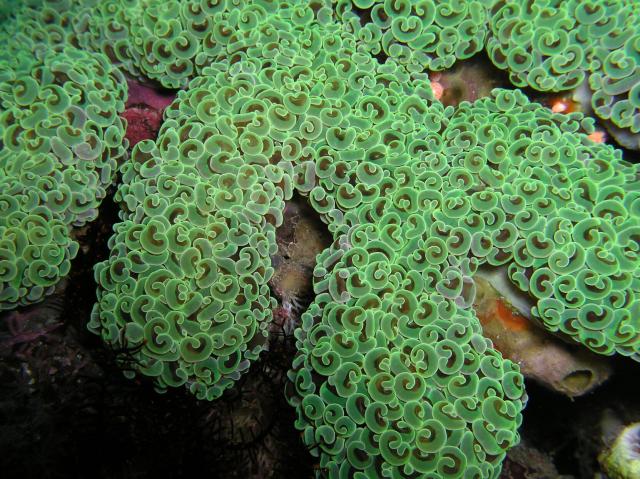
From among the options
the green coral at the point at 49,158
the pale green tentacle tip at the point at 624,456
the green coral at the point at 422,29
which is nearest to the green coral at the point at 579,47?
the green coral at the point at 422,29

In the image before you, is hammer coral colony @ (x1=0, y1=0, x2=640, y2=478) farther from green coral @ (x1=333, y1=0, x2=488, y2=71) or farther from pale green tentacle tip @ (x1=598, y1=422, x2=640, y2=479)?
pale green tentacle tip @ (x1=598, y1=422, x2=640, y2=479)

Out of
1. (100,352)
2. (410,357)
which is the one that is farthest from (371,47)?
(100,352)

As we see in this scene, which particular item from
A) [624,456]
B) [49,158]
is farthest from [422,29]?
[624,456]

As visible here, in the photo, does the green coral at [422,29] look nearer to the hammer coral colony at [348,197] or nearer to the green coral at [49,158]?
the hammer coral colony at [348,197]

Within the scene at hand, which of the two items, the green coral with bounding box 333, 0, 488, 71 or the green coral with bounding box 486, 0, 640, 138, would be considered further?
the green coral with bounding box 333, 0, 488, 71

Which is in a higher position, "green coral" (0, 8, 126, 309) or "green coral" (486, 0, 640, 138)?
"green coral" (486, 0, 640, 138)

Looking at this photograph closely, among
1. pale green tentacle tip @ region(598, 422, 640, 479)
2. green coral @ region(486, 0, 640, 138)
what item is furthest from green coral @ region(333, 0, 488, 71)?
pale green tentacle tip @ region(598, 422, 640, 479)
